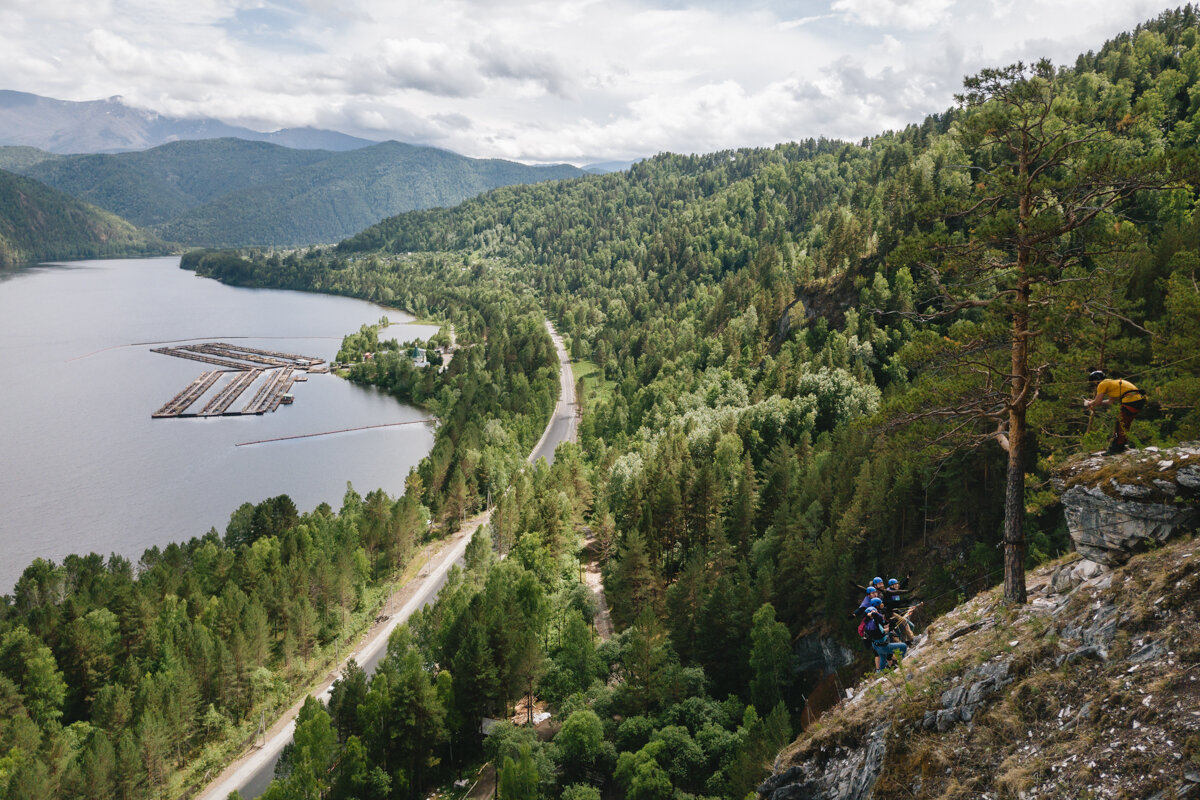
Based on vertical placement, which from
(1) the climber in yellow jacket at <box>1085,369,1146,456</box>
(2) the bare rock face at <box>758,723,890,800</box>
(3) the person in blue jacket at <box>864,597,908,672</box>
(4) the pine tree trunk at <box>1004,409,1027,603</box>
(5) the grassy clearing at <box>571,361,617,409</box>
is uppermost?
(1) the climber in yellow jacket at <box>1085,369,1146,456</box>

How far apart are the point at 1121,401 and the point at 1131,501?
2.56 m

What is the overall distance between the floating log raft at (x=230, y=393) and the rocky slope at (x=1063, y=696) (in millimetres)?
154262

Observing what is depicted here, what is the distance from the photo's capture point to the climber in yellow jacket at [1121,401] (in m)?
15.3

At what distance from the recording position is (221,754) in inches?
2023

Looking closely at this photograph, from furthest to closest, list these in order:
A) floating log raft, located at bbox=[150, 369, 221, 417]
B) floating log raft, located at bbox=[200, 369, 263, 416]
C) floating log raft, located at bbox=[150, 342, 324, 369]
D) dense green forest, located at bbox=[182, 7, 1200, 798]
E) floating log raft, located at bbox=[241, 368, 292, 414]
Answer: floating log raft, located at bbox=[150, 342, 324, 369] → floating log raft, located at bbox=[241, 368, 292, 414] → floating log raft, located at bbox=[200, 369, 263, 416] → floating log raft, located at bbox=[150, 369, 221, 417] → dense green forest, located at bbox=[182, 7, 1200, 798]

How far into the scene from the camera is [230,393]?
156m

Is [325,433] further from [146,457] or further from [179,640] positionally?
[179,640]

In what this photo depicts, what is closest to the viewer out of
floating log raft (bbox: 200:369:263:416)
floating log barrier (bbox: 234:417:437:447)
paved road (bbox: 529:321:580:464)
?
paved road (bbox: 529:321:580:464)

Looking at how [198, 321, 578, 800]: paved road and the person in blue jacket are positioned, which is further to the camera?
[198, 321, 578, 800]: paved road

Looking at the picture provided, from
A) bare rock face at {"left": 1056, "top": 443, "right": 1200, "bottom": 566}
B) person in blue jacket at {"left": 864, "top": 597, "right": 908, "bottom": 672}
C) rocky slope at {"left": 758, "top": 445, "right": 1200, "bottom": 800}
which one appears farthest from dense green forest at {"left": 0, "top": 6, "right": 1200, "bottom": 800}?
person in blue jacket at {"left": 864, "top": 597, "right": 908, "bottom": 672}

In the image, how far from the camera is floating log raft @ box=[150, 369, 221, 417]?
14171 cm

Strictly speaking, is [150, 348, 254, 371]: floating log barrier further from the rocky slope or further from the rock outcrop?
the rock outcrop

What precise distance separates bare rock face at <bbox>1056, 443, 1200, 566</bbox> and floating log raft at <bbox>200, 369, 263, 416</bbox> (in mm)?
156658

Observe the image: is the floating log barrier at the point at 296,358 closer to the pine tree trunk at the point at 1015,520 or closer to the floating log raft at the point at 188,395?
the floating log raft at the point at 188,395
